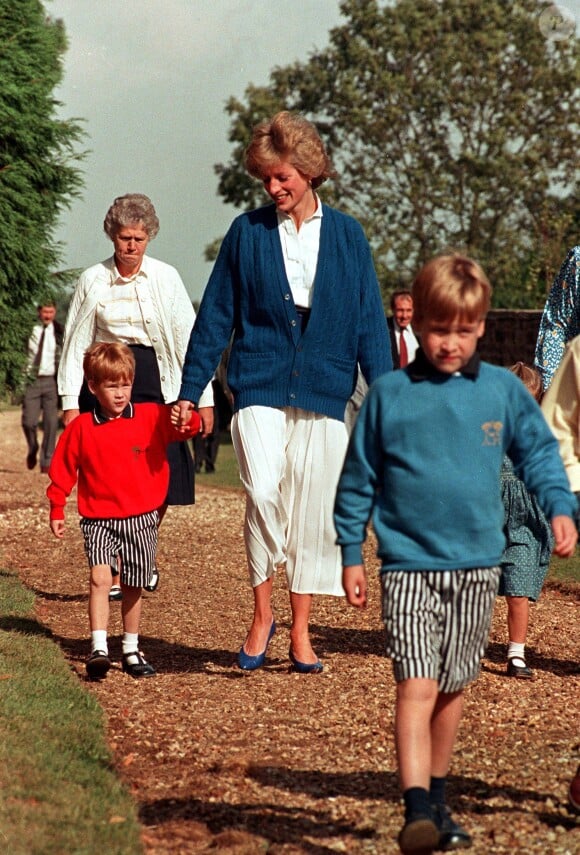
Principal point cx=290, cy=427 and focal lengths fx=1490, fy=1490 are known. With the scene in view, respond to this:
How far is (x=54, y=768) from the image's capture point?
4.86m

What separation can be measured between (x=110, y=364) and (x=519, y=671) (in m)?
2.24

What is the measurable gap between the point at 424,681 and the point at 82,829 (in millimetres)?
1093

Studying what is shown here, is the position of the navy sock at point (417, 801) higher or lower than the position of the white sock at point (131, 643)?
higher

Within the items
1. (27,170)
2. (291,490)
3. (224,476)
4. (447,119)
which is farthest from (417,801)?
(447,119)

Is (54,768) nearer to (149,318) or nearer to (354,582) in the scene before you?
(354,582)

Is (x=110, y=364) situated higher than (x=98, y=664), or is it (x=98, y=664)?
(x=110, y=364)

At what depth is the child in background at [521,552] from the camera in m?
6.68

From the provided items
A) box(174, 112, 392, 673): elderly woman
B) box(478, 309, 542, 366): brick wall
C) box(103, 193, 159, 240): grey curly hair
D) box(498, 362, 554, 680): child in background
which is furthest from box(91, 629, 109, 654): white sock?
box(478, 309, 542, 366): brick wall

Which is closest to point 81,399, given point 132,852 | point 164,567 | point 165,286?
point 165,286

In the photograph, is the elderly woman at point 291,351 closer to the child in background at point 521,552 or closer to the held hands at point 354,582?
the child in background at point 521,552

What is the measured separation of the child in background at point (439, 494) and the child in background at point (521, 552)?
2.63 m

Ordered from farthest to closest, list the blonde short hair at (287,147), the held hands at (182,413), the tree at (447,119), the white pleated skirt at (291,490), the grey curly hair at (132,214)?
the tree at (447,119) < the grey curly hair at (132,214) < the held hands at (182,413) < the white pleated skirt at (291,490) < the blonde short hair at (287,147)

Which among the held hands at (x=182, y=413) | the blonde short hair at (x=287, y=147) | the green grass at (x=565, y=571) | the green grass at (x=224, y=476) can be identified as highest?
the blonde short hair at (x=287, y=147)

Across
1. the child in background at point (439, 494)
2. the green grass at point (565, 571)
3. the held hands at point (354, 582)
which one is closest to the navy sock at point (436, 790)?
the child in background at point (439, 494)
